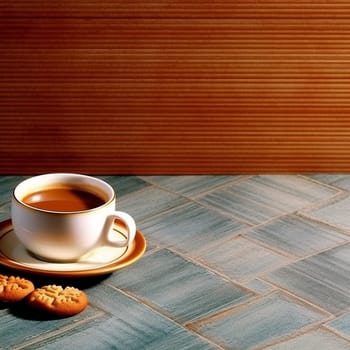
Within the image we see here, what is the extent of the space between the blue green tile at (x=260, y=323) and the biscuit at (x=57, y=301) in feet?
0.43

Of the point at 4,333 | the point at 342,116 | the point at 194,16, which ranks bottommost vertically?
the point at 4,333

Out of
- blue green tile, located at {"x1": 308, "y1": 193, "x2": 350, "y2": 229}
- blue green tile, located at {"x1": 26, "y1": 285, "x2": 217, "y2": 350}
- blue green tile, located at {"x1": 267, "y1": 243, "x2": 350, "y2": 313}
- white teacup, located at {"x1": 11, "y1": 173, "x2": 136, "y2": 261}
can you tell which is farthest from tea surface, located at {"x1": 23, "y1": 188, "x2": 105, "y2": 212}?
blue green tile, located at {"x1": 308, "y1": 193, "x2": 350, "y2": 229}

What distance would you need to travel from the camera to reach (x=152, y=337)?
1.10 m

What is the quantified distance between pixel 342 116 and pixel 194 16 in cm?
26

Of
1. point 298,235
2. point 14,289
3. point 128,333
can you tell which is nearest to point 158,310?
point 128,333

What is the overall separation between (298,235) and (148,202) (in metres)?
0.21

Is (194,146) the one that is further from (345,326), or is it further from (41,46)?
(345,326)

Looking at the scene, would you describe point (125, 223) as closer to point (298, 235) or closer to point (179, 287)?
point (179, 287)

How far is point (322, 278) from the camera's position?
124 cm

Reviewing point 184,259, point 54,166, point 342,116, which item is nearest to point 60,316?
point 184,259

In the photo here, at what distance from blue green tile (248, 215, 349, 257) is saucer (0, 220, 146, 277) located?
185mm

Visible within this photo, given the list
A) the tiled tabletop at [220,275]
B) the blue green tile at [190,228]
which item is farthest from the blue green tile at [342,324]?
the blue green tile at [190,228]

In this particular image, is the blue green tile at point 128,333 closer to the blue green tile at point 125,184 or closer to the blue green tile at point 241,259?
the blue green tile at point 241,259

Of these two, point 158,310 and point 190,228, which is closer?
point 158,310
